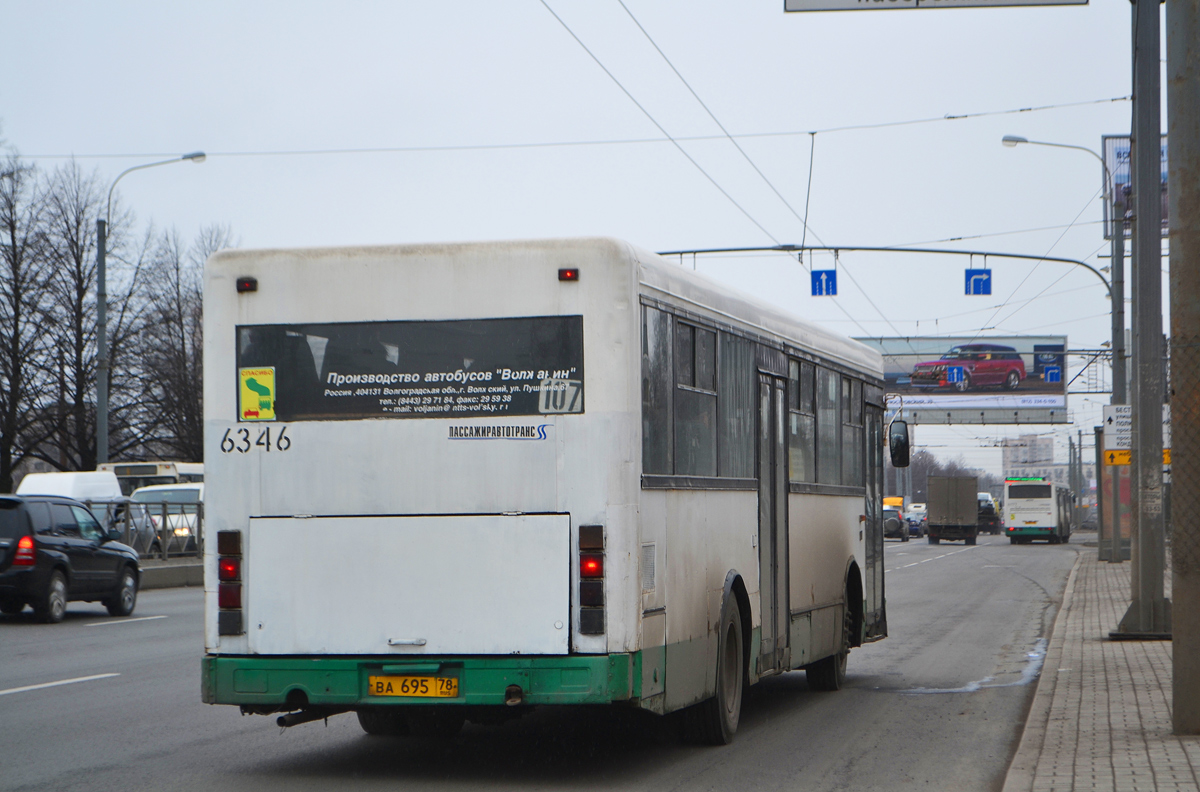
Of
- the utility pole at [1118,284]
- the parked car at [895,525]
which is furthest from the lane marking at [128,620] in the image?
the parked car at [895,525]

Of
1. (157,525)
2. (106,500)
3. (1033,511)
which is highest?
(106,500)

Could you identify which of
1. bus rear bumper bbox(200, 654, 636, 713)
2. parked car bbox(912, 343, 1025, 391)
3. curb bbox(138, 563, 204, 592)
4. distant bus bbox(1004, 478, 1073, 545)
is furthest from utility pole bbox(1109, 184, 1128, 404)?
parked car bbox(912, 343, 1025, 391)

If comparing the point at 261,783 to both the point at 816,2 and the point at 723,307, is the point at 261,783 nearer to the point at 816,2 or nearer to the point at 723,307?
the point at 723,307

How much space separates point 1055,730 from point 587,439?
153 inches

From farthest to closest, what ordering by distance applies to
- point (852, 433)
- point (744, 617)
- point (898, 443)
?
point (898, 443), point (852, 433), point (744, 617)

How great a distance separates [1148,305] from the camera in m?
15.7

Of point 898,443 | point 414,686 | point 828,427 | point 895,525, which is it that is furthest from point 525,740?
point 895,525

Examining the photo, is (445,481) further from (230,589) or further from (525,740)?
(525,740)

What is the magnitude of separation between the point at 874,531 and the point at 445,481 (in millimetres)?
7142

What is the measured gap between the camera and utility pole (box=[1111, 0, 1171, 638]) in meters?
15.5

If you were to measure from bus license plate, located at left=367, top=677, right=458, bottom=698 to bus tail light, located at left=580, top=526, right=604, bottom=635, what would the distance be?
76 centimetres

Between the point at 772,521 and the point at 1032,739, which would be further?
the point at 772,521

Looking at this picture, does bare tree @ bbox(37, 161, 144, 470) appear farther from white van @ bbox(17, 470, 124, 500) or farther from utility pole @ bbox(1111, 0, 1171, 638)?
utility pole @ bbox(1111, 0, 1171, 638)

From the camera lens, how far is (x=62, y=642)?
16.8m
